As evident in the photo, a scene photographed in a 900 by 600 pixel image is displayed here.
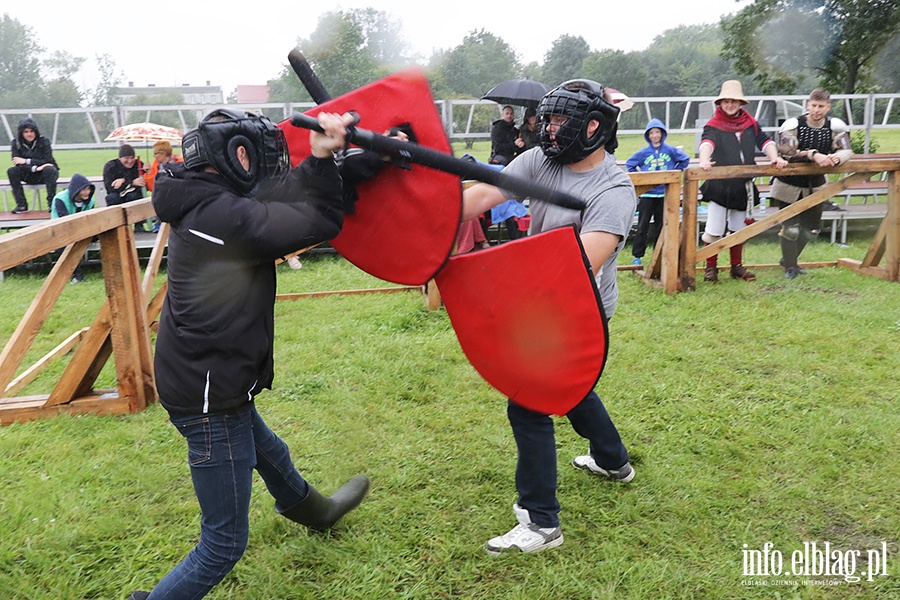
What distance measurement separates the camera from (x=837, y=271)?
8.24m

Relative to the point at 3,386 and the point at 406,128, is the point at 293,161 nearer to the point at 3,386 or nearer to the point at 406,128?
the point at 406,128

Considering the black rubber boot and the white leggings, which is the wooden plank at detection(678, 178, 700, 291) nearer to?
the white leggings

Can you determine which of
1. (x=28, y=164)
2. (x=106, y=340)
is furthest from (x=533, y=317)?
(x=28, y=164)

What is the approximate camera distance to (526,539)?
306cm

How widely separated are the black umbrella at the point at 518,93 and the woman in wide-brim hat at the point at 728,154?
8.09 feet

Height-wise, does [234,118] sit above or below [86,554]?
above

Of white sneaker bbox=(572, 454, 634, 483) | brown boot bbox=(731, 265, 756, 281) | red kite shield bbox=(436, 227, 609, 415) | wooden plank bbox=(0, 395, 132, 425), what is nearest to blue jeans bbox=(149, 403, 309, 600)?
red kite shield bbox=(436, 227, 609, 415)

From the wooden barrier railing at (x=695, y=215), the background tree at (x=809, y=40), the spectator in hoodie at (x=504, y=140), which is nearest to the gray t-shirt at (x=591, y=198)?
the wooden barrier railing at (x=695, y=215)

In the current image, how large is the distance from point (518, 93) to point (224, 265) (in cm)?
775

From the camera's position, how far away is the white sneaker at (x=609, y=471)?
360 cm

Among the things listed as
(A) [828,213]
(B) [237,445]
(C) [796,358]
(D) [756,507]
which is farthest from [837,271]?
(B) [237,445]

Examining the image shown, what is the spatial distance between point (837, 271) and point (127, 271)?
7606 millimetres

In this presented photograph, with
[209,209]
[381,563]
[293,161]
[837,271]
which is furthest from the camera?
[837,271]

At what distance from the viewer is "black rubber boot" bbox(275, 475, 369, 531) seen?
3.05m
